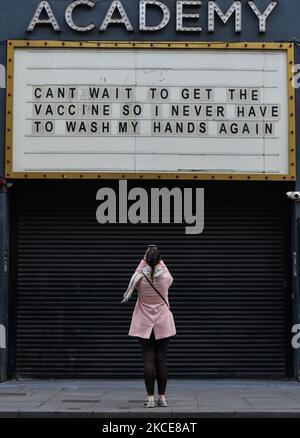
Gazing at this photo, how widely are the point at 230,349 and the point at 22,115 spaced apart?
5.16 m

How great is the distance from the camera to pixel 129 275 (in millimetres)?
12453

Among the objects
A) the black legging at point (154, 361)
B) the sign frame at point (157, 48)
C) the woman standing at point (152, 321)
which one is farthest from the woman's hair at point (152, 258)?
the sign frame at point (157, 48)

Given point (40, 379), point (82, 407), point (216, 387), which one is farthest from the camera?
point (40, 379)

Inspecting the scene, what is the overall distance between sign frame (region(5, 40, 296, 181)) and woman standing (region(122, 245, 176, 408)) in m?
2.60

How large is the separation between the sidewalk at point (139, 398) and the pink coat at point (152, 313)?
0.96 metres

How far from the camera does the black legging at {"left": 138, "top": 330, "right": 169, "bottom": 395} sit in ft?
31.2

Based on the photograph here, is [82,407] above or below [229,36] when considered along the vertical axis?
below

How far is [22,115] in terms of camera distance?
480 inches

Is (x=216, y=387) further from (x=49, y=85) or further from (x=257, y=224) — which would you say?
(x=49, y=85)

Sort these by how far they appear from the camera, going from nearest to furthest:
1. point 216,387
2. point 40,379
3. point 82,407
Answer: point 82,407 → point 216,387 → point 40,379

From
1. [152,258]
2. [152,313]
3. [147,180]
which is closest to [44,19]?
[147,180]

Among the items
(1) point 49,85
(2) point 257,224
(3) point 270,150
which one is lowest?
(2) point 257,224

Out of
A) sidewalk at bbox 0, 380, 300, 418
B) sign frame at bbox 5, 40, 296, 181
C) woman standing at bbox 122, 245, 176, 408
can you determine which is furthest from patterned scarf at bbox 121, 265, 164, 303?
sign frame at bbox 5, 40, 296, 181

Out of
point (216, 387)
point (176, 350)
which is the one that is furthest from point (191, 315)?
point (216, 387)
